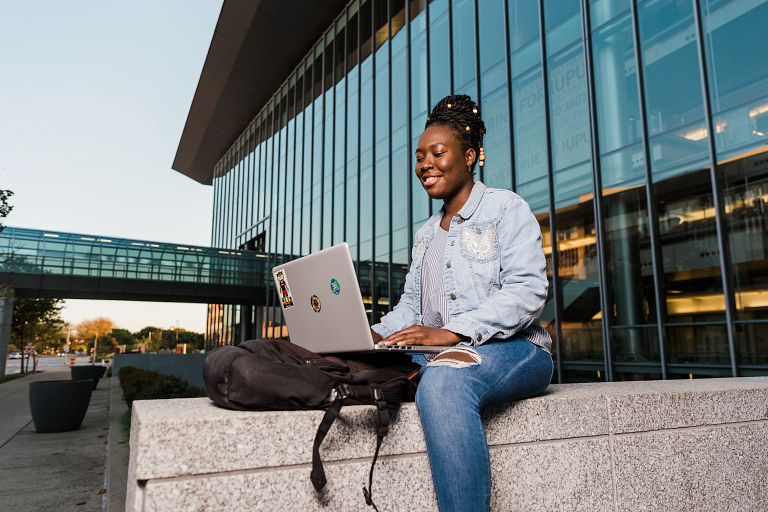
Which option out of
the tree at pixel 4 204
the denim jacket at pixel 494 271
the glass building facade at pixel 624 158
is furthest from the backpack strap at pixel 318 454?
the tree at pixel 4 204

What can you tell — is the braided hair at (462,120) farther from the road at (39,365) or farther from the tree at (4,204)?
the road at (39,365)

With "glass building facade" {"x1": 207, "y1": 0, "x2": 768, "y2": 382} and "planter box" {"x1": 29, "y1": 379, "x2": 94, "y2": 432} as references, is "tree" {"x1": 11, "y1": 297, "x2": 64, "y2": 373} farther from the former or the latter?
"glass building facade" {"x1": 207, "y1": 0, "x2": 768, "y2": 382}

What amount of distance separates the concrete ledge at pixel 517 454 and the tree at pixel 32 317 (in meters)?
26.9

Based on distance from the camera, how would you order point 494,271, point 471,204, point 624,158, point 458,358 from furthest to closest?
1. point 624,158
2. point 471,204
3. point 494,271
4. point 458,358

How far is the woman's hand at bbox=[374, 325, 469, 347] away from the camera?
1973 millimetres

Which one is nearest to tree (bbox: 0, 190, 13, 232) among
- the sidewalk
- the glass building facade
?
the sidewalk

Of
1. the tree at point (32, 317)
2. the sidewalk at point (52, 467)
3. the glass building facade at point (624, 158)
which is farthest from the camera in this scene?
the tree at point (32, 317)

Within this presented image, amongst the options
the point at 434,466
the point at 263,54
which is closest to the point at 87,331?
the point at 263,54

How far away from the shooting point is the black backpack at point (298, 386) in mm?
1769

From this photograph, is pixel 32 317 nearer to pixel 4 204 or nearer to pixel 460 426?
pixel 4 204

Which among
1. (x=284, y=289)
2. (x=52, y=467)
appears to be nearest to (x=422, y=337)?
(x=284, y=289)

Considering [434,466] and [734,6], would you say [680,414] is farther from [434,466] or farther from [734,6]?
[734,6]

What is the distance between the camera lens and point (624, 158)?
828 cm

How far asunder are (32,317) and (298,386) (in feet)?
100
